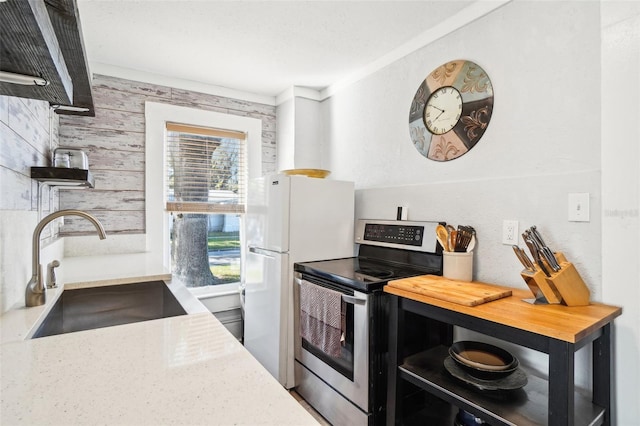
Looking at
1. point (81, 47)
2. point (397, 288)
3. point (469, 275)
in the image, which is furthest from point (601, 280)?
point (81, 47)

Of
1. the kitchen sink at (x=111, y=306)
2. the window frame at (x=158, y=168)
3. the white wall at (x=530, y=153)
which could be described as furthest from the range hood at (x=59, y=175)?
the white wall at (x=530, y=153)

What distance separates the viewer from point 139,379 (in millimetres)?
711

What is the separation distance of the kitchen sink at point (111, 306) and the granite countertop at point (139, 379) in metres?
0.43

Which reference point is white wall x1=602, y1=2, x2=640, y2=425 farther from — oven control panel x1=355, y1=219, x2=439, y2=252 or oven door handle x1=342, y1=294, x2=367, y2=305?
oven door handle x1=342, y1=294, x2=367, y2=305

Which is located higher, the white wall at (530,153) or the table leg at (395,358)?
the white wall at (530,153)

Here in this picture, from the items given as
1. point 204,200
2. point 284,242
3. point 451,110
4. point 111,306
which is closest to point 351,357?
point 284,242

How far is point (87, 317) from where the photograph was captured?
1588 mm

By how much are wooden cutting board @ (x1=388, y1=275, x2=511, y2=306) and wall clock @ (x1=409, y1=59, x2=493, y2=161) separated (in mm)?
774

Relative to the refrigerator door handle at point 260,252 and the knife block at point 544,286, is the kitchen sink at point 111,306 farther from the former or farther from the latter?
the knife block at point 544,286

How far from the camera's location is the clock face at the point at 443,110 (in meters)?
2.03

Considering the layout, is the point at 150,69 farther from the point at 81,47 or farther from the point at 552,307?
the point at 552,307

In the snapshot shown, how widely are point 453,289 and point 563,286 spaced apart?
422 mm

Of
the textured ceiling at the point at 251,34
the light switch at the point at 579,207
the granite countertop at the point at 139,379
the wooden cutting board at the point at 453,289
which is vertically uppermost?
the textured ceiling at the point at 251,34

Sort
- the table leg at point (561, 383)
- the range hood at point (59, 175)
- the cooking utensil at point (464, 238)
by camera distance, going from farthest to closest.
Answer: the cooking utensil at point (464, 238) < the range hood at point (59, 175) < the table leg at point (561, 383)
